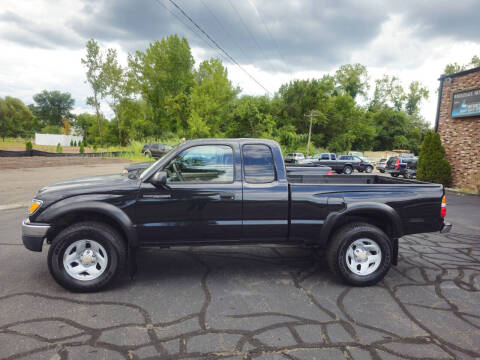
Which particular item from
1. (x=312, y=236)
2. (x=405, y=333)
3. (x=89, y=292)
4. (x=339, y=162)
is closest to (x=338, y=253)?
(x=312, y=236)

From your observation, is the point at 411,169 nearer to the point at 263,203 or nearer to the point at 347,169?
the point at 347,169

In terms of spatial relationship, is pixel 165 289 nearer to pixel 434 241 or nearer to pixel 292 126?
pixel 434 241

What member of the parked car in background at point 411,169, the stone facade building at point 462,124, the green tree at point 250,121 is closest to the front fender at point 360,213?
the stone facade building at point 462,124

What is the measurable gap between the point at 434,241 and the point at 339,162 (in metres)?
21.5

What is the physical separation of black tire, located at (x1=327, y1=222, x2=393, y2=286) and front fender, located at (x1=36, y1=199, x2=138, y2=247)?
251 cm

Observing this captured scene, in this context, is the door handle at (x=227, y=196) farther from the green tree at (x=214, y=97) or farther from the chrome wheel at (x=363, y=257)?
the green tree at (x=214, y=97)

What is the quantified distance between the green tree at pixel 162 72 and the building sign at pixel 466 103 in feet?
126

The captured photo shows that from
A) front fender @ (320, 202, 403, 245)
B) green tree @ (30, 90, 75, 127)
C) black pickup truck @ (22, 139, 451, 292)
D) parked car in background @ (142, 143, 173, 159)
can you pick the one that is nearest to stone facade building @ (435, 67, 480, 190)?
front fender @ (320, 202, 403, 245)

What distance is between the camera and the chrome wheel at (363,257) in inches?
147

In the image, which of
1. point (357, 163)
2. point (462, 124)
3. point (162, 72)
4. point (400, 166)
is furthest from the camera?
point (162, 72)

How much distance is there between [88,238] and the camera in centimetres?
337

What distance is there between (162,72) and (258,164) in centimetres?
4754

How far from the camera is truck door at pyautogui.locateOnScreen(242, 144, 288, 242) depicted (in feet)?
11.9

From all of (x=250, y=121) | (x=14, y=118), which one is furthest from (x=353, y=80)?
(x=14, y=118)
